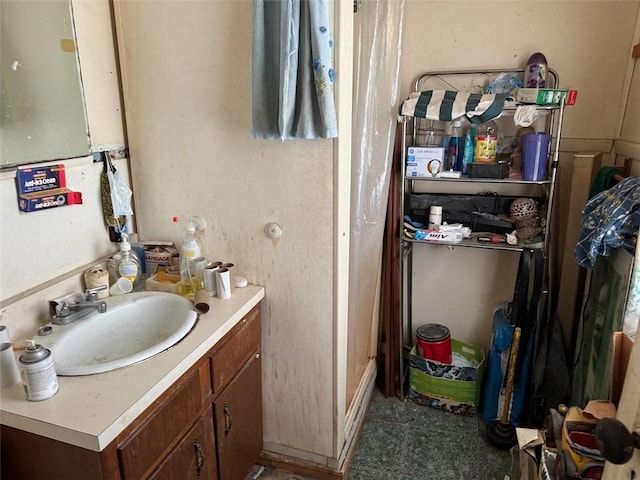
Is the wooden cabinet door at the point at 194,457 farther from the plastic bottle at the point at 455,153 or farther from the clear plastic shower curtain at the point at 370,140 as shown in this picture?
the plastic bottle at the point at 455,153

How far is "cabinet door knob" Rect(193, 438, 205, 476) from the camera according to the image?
3.95ft

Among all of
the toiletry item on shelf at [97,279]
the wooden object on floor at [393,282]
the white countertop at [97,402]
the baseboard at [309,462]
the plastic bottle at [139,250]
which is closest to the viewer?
the white countertop at [97,402]

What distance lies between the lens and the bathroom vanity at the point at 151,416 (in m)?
0.89

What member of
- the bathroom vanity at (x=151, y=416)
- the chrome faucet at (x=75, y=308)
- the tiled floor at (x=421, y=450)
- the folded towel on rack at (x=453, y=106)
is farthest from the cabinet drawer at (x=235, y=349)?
the folded towel on rack at (x=453, y=106)

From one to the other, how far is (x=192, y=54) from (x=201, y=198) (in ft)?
1.51

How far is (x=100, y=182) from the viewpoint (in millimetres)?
1423

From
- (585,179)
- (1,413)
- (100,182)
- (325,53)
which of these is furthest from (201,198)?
(585,179)

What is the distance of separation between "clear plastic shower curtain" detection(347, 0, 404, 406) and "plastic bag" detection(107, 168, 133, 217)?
34.5 inches

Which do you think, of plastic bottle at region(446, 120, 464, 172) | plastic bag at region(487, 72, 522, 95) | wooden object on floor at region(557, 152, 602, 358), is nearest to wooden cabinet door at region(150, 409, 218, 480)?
plastic bottle at region(446, 120, 464, 172)

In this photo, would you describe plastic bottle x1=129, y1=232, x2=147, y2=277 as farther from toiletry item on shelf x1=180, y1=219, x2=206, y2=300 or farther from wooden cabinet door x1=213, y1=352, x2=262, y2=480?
wooden cabinet door x1=213, y1=352, x2=262, y2=480

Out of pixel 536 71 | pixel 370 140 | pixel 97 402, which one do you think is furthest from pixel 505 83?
pixel 97 402

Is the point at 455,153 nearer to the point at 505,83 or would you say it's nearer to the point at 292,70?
the point at 505,83

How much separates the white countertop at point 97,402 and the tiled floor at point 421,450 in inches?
35.3

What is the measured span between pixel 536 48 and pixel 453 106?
52 centimetres
